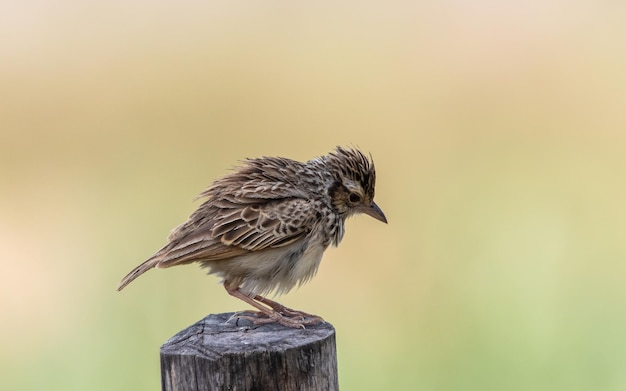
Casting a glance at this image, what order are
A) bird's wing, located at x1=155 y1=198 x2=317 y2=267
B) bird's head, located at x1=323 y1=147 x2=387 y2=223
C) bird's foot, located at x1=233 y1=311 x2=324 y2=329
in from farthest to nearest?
bird's head, located at x1=323 y1=147 x2=387 y2=223
bird's wing, located at x1=155 y1=198 x2=317 y2=267
bird's foot, located at x1=233 y1=311 x2=324 y2=329

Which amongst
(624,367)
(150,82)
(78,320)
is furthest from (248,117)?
(624,367)

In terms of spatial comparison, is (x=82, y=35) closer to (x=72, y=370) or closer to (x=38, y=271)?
(x=38, y=271)

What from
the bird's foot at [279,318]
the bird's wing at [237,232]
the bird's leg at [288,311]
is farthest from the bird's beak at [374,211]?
the bird's foot at [279,318]

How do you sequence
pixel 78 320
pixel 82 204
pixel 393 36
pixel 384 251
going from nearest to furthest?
1. pixel 78 320
2. pixel 384 251
3. pixel 82 204
4. pixel 393 36

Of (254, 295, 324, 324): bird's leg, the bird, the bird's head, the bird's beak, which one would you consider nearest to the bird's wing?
the bird

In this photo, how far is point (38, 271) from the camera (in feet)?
35.7

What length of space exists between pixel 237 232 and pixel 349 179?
1174 millimetres

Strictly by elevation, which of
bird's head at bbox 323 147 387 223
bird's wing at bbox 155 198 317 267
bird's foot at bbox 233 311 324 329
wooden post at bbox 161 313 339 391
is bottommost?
wooden post at bbox 161 313 339 391

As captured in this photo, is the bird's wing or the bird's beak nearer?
the bird's wing

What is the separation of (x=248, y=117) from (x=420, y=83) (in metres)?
2.39

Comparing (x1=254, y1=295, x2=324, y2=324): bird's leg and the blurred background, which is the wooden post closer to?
(x1=254, y1=295, x2=324, y2=324): bird's leg

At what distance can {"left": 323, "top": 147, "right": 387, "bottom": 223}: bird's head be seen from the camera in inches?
274

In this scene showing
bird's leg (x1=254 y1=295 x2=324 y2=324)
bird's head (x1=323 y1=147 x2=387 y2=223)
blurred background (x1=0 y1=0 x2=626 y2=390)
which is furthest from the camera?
blurred background (x1=0 y1=0 x2=626 y2=390)

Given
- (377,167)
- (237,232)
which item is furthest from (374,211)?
(377,167)
